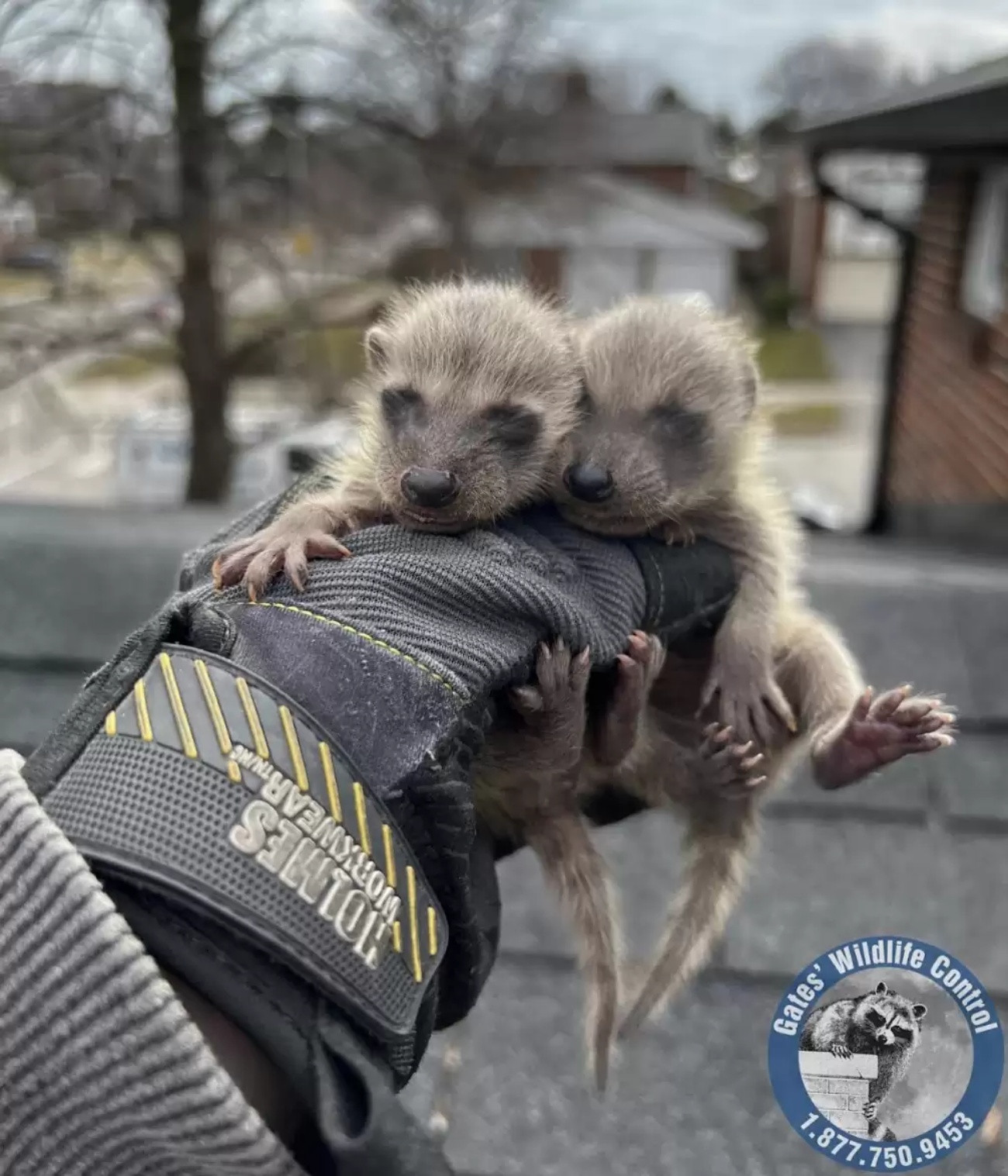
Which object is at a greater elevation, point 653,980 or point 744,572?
point 744,572

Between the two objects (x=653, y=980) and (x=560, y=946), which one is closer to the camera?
(x=653, y=980)

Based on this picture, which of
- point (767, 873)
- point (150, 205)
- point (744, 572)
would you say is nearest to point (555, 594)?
→ point (744, 572)

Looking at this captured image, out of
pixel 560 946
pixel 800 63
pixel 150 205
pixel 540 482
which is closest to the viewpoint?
pixel 540 482

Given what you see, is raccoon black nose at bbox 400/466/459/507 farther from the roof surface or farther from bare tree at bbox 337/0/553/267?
bare tree at bbox 337/0/553/267

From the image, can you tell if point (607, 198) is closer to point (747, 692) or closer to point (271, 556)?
point (747, 692)

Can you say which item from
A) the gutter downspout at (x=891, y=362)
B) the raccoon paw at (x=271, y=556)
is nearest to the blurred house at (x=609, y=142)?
the gutter downspout at (x=891, y=362)

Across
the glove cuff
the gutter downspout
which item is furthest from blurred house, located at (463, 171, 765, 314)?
the glove cuff

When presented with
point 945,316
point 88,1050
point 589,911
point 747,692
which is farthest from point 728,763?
point 945,316

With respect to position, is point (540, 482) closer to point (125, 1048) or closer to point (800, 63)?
point (125, 1048)
